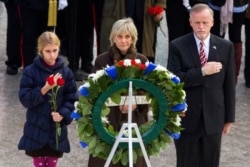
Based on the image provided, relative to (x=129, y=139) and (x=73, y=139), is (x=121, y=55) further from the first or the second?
(x=73, y=139)

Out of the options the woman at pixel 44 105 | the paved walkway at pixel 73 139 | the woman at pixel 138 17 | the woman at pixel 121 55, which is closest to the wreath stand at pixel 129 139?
the woman at pixel 121 55

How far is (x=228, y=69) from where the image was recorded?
675 centimetres

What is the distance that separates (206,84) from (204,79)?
0.18 feet

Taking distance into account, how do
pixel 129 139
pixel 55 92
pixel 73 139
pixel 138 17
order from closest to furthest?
pixel 129 139, pixel 55 92, pixel 73 139, pixel 138 17

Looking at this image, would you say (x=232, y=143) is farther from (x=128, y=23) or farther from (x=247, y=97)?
(x=128, y=23)

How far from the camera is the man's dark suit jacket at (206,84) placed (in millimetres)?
6688

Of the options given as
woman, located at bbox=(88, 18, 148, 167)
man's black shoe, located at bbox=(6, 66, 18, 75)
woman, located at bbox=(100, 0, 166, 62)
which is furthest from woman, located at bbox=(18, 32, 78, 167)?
man's black shoe, located at bbox=(6, 66, 18, 75)

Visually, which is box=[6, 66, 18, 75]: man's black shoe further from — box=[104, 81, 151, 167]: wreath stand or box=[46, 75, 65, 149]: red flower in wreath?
box=[104, 81, 151, 167]: wreath stand

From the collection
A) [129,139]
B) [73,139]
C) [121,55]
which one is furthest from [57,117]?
[73,139]

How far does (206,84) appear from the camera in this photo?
667 cm

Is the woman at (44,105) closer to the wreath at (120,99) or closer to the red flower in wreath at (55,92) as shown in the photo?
the red flower in wreath at (55,92)

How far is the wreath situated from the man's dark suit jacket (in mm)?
708

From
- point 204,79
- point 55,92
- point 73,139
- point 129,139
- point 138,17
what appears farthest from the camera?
point 138,17

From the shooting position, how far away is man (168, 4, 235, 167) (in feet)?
21.8
